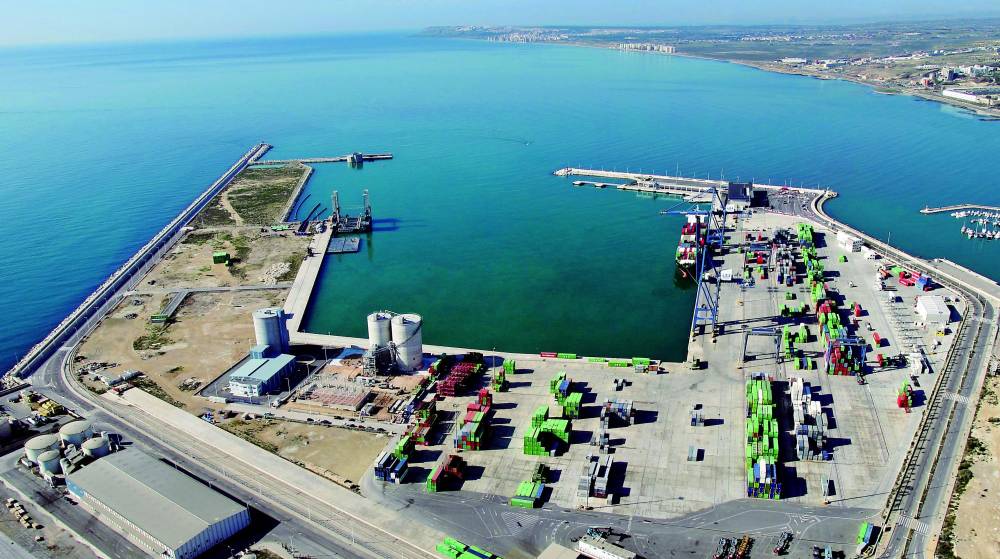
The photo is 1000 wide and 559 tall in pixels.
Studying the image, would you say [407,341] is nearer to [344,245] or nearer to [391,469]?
[391,469]

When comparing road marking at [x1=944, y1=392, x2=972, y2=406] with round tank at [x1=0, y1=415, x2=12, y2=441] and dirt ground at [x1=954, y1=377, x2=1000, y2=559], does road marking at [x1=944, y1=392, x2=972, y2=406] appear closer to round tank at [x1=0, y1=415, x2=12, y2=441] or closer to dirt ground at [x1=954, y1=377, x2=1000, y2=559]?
dirt ground at [x1=954, y1=377, x2=1000, y2=559]

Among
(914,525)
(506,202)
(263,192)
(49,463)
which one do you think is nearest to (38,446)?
(49,463)

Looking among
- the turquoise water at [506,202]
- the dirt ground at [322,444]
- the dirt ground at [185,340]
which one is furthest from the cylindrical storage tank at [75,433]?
the turquoise water at [506,202]

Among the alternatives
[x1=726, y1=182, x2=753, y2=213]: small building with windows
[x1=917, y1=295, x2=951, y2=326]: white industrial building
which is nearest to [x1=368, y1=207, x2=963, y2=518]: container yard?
[x1=917, y1=295, x2=951, y2=326]: white industrial building

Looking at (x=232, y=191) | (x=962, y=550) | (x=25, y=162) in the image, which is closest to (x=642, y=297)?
(x=962, y=550)

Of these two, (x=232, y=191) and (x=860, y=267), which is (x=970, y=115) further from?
(x=232, y=191)

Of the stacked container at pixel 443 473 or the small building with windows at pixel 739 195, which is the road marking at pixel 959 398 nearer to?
the stacked container at pixel 443 473

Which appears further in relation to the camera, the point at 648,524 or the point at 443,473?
the point at 443,473
